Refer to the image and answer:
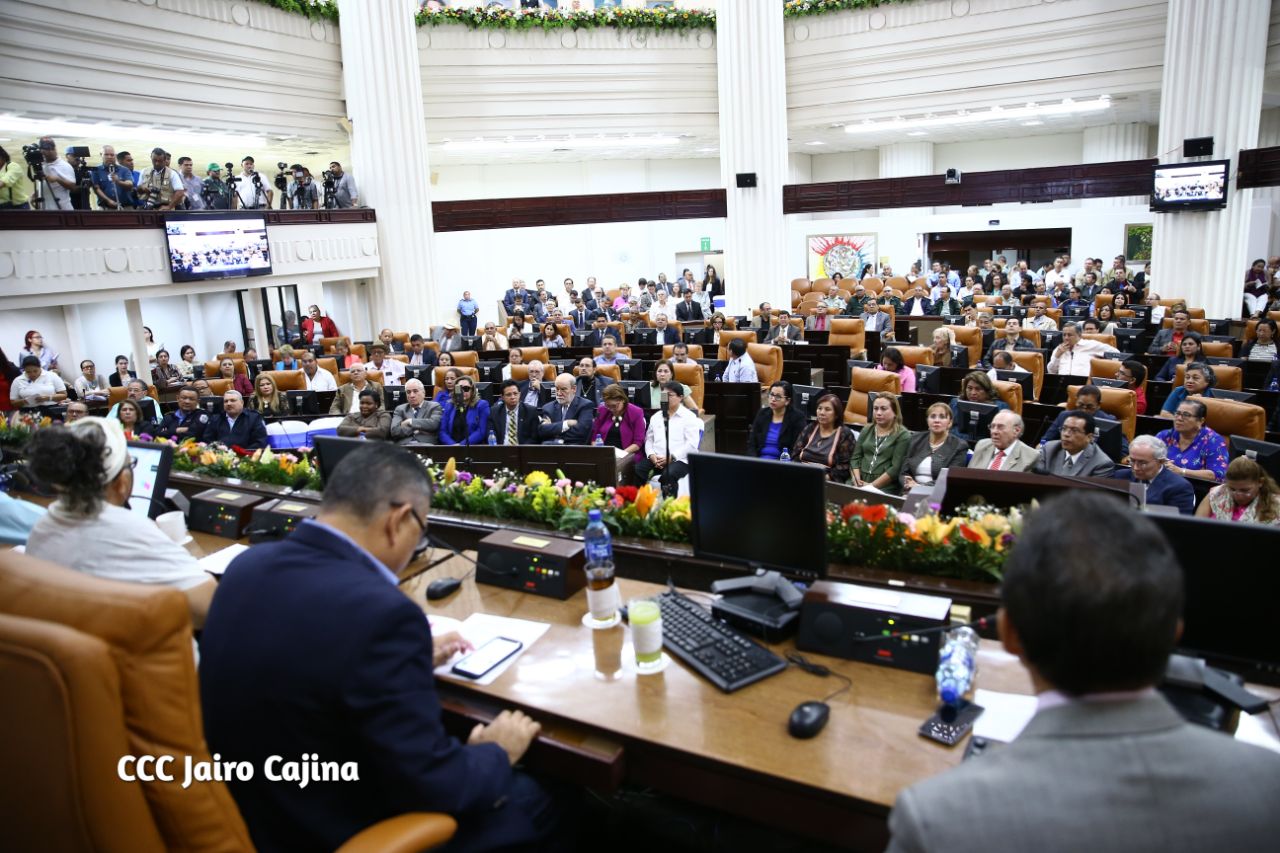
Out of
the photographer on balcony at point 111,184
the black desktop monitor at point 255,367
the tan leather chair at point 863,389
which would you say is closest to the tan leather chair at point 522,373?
the tan leather chair at point 863,389

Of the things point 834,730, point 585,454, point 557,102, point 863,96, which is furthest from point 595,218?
point 834,730

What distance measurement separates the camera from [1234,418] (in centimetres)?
574

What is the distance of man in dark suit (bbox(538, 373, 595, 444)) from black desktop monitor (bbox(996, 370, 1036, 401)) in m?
3.75

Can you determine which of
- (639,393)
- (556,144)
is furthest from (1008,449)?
(556,144)

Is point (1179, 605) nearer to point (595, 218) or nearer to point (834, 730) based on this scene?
point (834, 730)

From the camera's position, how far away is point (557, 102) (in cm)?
1719

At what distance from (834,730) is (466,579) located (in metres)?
1.68

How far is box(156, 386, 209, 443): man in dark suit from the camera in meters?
7.91

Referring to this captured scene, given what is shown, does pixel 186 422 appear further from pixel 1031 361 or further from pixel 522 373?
pixel 1031 361

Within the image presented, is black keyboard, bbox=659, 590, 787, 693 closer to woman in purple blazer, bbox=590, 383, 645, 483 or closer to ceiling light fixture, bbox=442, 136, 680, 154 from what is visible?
woman in purple blazer, bbox=590, 383, 645, 483

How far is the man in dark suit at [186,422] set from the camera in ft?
26.0

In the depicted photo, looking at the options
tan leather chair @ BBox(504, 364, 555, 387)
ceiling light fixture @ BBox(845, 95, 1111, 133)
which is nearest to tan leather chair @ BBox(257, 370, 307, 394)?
tan leather chair @ BBox(504, 364, 555, 387)

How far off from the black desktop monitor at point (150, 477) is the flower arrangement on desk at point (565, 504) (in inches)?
50.1

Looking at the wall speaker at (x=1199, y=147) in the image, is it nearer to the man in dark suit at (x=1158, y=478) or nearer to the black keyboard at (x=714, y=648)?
the man in dark suit at (x=1158, y=478)
